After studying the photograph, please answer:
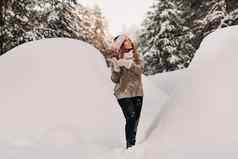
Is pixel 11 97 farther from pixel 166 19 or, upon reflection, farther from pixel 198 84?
pixel 166 19

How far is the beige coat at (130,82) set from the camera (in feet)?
28.7

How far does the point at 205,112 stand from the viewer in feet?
26.7

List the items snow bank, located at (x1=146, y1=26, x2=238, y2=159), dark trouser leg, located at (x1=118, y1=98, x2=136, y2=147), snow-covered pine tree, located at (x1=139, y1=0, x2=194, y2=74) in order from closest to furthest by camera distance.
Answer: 1. snow bank, located at (x1=146, y1=26, x2=238, y2=159)
2. dark trouser leg, located at (x1=118, y1=98, x2=136, y2=147)
3. snow-covered pine tree, located at (x1=139, y1=0, x2=194, y2=74)

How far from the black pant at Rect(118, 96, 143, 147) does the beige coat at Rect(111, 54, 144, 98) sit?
3.6 inches

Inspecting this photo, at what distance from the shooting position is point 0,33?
23.2m

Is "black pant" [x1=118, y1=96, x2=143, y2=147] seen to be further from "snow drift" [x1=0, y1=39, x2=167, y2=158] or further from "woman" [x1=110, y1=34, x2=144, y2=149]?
"snow drift" [x1=0, y1=39, x2=167, y2=158]

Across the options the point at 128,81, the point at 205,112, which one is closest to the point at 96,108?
the point at 128,81

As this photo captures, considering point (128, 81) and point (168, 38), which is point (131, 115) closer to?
point (128, 81)

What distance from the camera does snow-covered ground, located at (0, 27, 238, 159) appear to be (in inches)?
307

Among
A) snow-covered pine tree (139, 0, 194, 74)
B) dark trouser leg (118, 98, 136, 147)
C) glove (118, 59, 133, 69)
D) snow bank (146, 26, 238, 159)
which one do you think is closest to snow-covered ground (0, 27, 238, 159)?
snow bank (146, 26, 238, 159)

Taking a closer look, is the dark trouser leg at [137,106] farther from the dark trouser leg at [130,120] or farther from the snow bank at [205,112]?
the snow bank at [205,112]

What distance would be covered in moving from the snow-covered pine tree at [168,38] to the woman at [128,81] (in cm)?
3014

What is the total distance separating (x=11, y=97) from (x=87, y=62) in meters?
2.56

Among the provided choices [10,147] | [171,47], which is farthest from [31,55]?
[171,47]
